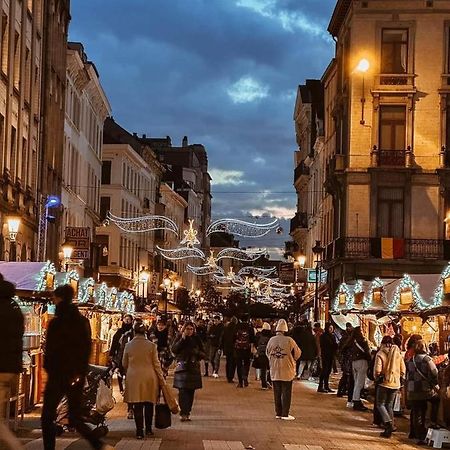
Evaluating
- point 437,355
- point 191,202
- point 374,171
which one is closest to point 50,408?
point 437,355

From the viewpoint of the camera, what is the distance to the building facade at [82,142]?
54.3 metres

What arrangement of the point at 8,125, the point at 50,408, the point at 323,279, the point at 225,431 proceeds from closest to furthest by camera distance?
the point at 50,408
the point at 225,431
the point at 8,125
the point at 323,279

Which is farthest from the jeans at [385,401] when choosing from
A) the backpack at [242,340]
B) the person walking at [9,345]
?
the backpack at [242,340]

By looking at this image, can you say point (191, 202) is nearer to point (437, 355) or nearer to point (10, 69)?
point (10, 69)

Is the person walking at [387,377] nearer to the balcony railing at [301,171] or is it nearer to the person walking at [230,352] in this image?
the person walking at [230,352]

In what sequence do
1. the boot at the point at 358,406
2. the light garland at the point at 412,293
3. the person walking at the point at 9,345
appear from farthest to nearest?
the boot at the point at 358,406, the light garland at the point at 412,293, the person walking at the point at 9,345

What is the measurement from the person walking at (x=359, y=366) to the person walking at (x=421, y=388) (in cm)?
531

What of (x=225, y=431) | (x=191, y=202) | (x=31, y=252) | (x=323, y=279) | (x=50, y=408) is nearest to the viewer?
(x=50, y=408)

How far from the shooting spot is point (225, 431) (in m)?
17.9

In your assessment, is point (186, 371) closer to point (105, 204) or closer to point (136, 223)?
point (105, 204)

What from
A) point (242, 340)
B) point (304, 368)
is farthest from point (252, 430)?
point (304, 368)

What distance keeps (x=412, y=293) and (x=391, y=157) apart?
24924 mm

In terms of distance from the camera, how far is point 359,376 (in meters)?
23.5

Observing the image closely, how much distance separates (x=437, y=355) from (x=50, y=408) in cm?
1163
